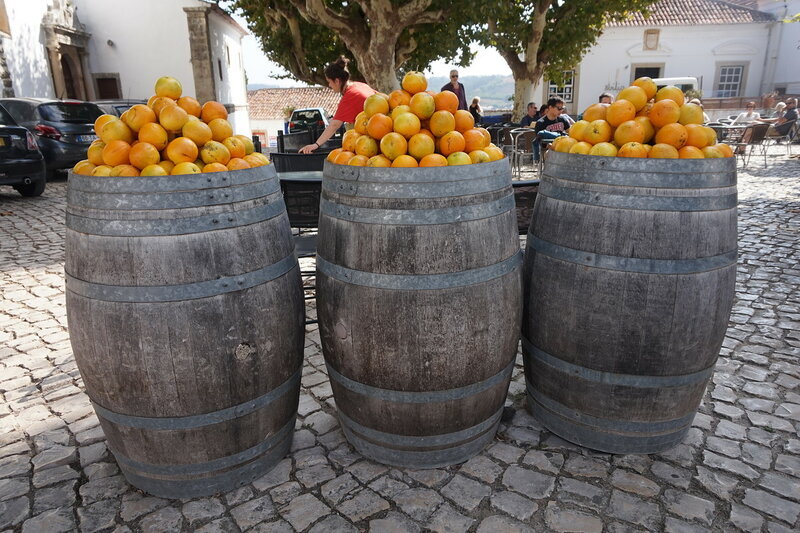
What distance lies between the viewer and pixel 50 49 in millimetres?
18438

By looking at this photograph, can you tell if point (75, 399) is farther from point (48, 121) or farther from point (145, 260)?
point (48, 121)

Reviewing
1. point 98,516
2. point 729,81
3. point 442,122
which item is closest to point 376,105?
point 442,122

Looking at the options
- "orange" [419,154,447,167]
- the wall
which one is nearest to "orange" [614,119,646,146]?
"orange" [419,154,447,167]

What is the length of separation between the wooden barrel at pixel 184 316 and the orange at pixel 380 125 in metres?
0.48

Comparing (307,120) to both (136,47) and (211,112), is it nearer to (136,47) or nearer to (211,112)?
(136,47)

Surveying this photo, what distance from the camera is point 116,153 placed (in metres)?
2.01

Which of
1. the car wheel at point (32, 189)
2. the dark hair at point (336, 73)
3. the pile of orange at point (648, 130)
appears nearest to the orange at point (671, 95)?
the pile of orange at point (648, 130)

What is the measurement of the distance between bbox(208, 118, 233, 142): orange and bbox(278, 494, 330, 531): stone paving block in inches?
64.7

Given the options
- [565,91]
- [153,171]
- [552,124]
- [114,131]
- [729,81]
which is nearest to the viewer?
[153,171]

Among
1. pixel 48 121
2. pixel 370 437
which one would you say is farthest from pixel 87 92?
pixel 370 437

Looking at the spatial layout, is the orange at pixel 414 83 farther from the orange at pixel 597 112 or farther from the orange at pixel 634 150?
the orange at pixel 634 150

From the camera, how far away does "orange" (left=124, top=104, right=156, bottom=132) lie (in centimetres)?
208

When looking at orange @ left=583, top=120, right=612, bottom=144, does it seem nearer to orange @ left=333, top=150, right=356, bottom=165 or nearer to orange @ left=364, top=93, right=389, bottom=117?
orange @ left=364, top=93, right=389, bottom=117

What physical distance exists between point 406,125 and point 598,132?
90 cm
